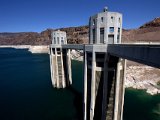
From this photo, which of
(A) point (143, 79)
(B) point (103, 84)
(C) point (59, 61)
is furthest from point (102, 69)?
(A) point (143, 79)

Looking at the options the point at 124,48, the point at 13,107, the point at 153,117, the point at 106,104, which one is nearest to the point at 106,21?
the point at 124,48

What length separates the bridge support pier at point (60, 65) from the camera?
57.6m

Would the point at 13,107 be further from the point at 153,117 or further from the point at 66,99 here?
the point at 153,117

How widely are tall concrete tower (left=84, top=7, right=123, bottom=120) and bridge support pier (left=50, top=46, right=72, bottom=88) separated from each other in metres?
27.0

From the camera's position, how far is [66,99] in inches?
1929

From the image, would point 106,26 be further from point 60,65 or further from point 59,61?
point 60,65

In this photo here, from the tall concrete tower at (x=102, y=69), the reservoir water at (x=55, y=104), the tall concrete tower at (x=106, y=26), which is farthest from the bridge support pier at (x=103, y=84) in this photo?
Result: the reservoir water at (x=55, y=104)

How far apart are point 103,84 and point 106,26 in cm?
1023

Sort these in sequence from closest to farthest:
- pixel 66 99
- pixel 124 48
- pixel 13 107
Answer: pixel 124 48 < pixel 13 107 < pixel 66 99

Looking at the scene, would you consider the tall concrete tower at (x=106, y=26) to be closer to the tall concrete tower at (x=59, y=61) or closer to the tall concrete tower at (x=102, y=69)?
the tall concrete tower at (x=102, y=69)

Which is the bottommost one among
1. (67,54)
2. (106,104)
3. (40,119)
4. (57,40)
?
(40,119)

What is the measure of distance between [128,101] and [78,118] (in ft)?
55.0

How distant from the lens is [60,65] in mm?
58094

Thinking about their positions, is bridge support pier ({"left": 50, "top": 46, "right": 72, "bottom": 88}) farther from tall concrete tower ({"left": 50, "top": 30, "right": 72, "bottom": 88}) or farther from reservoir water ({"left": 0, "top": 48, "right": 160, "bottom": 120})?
reservoir water ({"left": 0, "top": 48, "right": 160, "bottom": 120})
